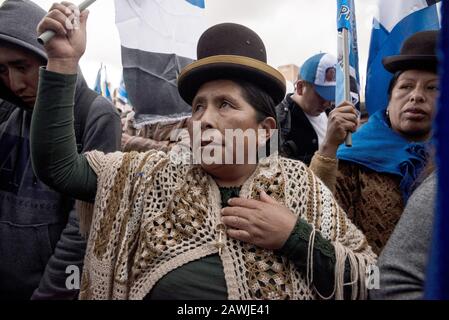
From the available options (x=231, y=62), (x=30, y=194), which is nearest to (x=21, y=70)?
(x=30, y=194)

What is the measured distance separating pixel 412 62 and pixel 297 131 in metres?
1.30

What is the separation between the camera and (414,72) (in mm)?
2016

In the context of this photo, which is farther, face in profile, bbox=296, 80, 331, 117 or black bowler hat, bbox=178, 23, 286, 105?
face in profile, bbox=296, 80, 331, 117

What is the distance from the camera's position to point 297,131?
3.23m

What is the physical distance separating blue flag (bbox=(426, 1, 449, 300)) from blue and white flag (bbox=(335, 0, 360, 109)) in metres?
1.62

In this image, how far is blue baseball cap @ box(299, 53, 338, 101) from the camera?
3.35m

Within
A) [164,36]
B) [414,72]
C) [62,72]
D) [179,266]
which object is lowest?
[179,266]

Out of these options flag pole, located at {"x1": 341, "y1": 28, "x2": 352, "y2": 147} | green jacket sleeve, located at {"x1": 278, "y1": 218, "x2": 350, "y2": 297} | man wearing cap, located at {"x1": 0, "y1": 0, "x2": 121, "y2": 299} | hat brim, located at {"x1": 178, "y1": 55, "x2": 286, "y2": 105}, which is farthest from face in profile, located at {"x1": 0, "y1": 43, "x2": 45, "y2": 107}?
flag pole, located at {"x1": 341, "y1": 28, "x2": 352, "y2": 147}

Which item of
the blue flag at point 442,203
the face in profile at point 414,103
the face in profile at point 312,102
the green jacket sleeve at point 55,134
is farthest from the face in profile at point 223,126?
the face in profile at point 312,102

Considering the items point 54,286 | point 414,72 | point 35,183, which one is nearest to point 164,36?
point 35,183

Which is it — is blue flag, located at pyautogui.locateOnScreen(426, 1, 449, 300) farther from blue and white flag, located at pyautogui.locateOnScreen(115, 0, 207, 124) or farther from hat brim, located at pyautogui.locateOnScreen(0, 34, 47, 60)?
blue and white flag, located at pyautogui.locateOnScreen(115, 0, 207, 124)
